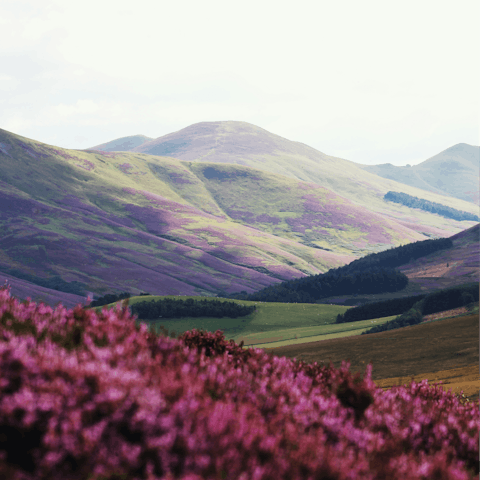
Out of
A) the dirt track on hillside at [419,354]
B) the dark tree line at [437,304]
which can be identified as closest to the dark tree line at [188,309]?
the dark tree line at [437,304]

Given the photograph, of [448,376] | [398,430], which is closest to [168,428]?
[398,430]

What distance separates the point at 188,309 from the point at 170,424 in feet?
218

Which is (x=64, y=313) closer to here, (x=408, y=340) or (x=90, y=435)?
(x=90, y=435)

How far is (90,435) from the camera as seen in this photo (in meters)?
3.95

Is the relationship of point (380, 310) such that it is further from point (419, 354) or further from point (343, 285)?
point (343, 285)

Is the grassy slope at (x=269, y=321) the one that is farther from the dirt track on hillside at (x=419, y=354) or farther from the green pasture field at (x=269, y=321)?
Answer: the dirt track on hillside at (x=419, y=354)

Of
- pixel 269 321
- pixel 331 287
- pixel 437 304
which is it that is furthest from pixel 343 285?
pixel 437 304

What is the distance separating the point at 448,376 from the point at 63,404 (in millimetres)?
10057

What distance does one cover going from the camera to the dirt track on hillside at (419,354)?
38.6 ft

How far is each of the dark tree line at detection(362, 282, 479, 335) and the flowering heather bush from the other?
3782cm

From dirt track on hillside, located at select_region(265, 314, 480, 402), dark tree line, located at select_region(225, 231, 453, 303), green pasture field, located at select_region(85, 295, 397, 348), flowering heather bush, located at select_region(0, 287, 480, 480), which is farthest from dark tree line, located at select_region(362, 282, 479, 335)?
dark tree line, located at select_region(225, 231, 453, 303)

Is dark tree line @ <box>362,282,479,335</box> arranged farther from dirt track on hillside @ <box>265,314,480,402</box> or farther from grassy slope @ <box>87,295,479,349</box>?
dirt track on hillside @ <box>265,314,480,402</box>

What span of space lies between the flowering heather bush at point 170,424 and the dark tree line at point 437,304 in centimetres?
3782

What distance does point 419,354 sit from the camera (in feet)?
44.7
